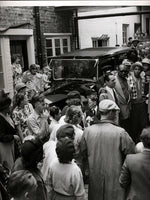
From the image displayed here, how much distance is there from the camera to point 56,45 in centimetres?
1207

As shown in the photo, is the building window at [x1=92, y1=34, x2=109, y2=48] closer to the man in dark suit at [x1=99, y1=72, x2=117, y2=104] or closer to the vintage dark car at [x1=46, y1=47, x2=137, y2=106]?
the vintage dark car at [x1=46, y1=47, x2=137, y2=106]

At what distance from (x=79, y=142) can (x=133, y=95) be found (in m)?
2.45

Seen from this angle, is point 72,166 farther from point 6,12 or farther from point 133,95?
point 6,12

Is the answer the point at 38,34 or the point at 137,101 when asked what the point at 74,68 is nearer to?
the point at 38,34

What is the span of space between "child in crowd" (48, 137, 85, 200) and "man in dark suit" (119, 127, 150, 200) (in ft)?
1.28

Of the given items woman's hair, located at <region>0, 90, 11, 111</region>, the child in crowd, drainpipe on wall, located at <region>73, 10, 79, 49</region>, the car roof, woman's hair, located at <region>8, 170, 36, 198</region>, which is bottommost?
the child in crowd

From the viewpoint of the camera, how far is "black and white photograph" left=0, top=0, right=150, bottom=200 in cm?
277

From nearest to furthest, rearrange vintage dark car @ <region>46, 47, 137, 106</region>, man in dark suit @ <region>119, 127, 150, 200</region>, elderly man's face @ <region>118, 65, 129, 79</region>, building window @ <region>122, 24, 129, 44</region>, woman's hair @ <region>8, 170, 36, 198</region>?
woman's hair @ <region>8, 170, 36, 198</region>
man in dark suit @ <region>119, 127, 150, 200</region>
elderly man's face @ <region>118, 65, 129, 79</region>
vintage dark car @ <region>46, 47, 137, 106</region>
building window @ <region>122, 24, 129, 44</region>

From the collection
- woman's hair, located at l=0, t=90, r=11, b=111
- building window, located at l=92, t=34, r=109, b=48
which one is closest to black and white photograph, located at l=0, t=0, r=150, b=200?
woman's hair, located at l=0, t=90, r=11, b=111

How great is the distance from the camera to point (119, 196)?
332 cm

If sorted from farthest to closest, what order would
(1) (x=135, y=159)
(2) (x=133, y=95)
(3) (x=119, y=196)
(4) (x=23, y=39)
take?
(4) (x=23, y=39) → (2) (x=133, y=95) → (3) (x=119, y=196) → (1) (x=135, y=159)

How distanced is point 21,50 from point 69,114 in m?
Answer: 7.23

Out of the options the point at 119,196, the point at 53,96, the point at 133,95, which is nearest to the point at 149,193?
the point at 119,196

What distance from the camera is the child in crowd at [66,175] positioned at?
9.23 ft
